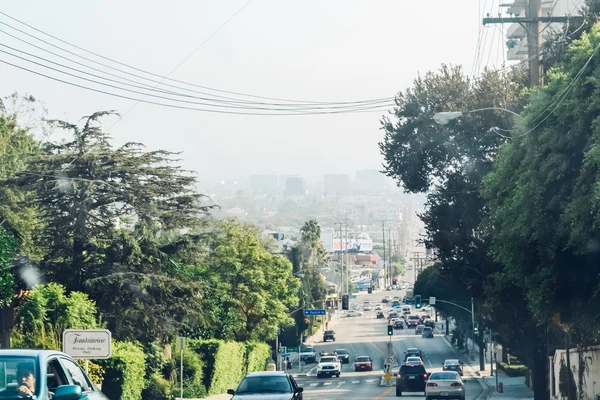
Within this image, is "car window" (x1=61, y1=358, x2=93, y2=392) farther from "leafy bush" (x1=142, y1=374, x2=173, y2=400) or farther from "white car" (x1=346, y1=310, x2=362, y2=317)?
"white car" (x1=346, y1=310, x2=362, y2=317)

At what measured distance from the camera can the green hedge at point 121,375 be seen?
3516cm

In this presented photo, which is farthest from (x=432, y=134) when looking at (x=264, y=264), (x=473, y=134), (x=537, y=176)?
(x=264, y=264)

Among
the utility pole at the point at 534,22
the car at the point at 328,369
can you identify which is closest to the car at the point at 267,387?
the utility pole at the point at 534,22

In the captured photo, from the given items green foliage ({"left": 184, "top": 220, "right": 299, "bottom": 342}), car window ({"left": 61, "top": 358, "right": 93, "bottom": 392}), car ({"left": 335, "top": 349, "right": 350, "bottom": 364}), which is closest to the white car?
car ({"left": 335, "top": 349, "right": 350, "bottom": 364})

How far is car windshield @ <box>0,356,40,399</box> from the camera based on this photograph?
1077cm

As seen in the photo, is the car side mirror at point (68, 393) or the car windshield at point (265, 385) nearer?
the car side mirror at point (68, 393)

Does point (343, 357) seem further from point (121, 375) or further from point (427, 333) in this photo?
point (121, 375)

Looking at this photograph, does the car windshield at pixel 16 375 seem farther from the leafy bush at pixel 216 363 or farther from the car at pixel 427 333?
the car at pixel 427 333

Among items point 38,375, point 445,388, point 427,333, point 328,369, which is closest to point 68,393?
point 38,375

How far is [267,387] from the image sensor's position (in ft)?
A: 81.5

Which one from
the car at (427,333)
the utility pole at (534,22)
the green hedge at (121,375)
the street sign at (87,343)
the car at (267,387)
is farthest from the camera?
the car at (427,333)

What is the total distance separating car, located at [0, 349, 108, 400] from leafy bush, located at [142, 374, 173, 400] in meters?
32.4

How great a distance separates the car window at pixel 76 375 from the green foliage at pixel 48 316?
20960 mm

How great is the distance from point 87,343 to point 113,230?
24.0 meters
